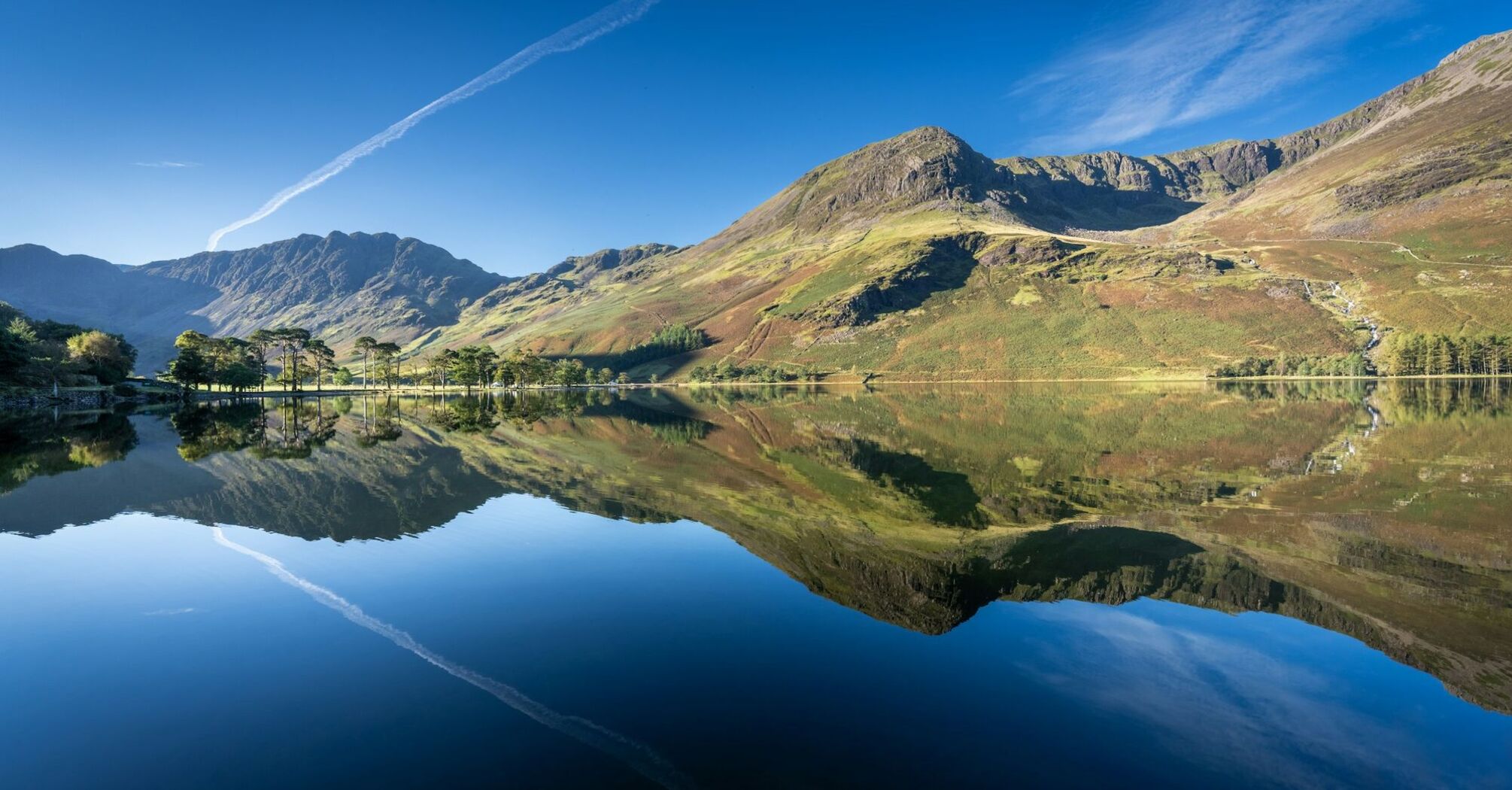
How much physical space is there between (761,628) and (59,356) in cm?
11188

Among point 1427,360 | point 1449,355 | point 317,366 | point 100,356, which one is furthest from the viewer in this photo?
point 317,366

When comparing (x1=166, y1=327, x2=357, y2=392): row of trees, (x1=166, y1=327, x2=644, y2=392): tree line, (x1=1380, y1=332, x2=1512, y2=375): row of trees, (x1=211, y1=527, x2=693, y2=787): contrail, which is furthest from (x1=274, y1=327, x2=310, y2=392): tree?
(x1=1380, y1=332, x2=1512, y2=375): row of trees

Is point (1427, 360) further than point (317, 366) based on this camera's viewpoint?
No

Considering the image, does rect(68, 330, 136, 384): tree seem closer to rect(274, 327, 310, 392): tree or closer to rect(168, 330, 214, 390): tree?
rect(168, 330, 214, 390): tree

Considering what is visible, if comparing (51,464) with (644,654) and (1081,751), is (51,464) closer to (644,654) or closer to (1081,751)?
(644,654)

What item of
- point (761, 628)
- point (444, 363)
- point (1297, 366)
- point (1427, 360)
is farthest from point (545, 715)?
point (1427, 360)

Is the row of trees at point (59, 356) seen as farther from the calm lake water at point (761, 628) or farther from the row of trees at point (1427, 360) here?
the row of trees at point (1427, 360)

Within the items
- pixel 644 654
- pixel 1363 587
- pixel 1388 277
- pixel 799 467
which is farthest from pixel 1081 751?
pixel 1388 277

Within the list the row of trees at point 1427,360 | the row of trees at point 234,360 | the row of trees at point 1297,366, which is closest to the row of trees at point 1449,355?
the row of trees at point 1427,360

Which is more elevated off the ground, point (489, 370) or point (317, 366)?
point (317, 366)

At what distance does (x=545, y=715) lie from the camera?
8.32m

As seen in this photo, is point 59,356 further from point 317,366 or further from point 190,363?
point 317,366

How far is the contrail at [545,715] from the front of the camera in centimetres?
721

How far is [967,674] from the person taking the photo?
955 cm
